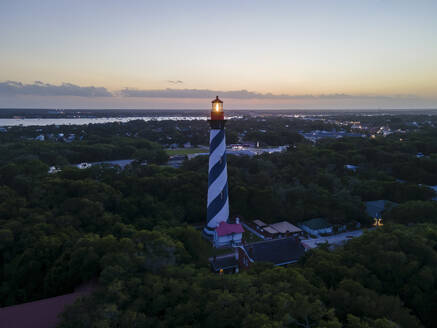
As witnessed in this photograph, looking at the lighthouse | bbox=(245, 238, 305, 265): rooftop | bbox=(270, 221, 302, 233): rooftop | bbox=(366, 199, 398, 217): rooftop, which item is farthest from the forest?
the lighthouse

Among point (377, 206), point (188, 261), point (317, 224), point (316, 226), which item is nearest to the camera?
point (188, 261)

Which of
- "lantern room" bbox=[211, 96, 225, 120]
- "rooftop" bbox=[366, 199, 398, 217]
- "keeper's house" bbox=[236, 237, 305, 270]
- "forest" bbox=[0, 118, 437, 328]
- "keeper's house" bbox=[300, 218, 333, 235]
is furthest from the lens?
"rooftop" bbox=[366, 199, 398, 217]

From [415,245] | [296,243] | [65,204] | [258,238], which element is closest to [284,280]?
[415,245]

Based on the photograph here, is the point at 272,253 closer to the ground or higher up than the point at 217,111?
closer to the ground

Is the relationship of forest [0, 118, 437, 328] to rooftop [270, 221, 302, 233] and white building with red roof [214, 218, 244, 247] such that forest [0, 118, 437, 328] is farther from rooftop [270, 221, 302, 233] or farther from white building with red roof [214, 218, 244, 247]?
white building with red roof [214, 218, 244, 247]

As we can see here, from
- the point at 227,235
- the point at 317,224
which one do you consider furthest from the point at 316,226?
the point at 227,235

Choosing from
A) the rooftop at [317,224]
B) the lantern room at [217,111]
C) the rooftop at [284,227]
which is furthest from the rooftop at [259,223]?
the lantern room at [217,111]

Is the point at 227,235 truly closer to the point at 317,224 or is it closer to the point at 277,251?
the point at 277,251
